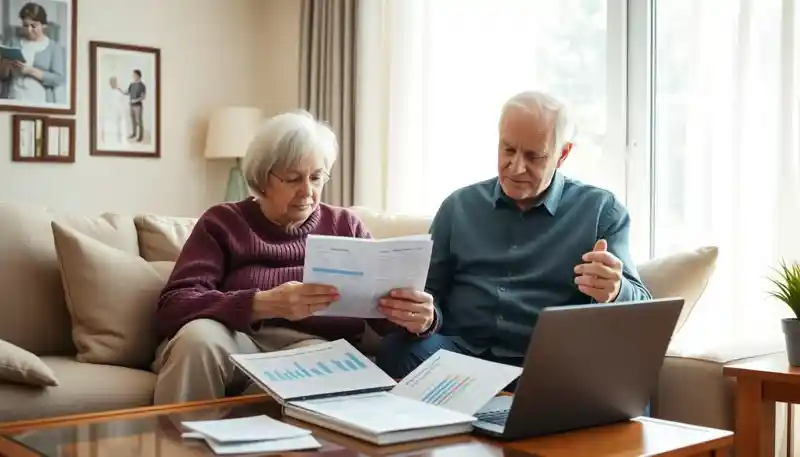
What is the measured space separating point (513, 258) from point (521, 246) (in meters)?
0.04

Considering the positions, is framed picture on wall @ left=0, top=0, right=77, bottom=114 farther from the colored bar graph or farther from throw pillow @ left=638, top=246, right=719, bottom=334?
throw pillow @ left=638, top=246, right=719, bottom=334

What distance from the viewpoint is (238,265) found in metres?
2.42

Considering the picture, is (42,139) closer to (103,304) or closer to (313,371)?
(103,304)

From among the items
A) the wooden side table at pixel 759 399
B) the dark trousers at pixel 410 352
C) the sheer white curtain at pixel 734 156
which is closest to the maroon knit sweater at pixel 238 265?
the dark trousers at pixel 410 352

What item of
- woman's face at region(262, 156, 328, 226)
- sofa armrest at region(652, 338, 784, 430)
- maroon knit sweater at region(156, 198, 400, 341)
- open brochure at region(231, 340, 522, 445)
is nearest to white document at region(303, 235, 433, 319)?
open brochure at region(231, 340, 522, 445)

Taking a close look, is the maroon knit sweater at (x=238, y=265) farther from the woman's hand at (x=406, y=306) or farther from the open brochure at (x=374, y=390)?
the open brochure at (x=374, y=390)

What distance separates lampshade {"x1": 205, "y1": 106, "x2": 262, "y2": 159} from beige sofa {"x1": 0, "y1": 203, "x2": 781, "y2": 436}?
1477 mm

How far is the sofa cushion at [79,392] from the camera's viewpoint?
2.11 metres

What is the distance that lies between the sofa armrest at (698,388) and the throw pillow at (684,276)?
0.18 metres

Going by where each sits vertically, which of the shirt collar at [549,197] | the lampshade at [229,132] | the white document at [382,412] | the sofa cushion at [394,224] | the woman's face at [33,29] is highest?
the woman's face at [33,29]

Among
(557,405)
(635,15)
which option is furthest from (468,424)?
(635,15)

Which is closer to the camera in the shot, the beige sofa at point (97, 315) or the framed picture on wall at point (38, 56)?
the beige sofa at point (97, 315)

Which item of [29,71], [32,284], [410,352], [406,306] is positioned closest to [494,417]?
[406,306]

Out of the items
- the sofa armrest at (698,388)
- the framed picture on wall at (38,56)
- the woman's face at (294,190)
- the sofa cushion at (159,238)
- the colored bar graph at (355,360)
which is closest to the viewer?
the colored bar graph at (355,360)
